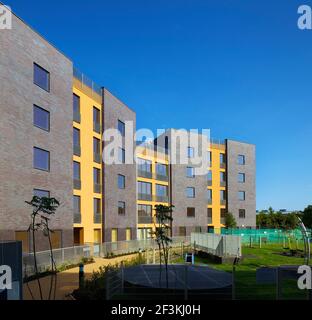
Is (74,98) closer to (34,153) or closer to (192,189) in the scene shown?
(34,153)

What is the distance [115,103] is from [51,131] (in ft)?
45.1

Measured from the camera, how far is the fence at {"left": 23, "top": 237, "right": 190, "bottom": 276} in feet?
73.7

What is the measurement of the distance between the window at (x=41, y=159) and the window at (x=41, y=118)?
157cm

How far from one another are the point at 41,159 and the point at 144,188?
23.9m

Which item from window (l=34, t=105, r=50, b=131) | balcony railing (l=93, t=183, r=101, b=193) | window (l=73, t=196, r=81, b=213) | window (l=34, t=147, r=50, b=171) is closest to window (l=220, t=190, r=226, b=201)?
A: balcony railing (l=93, t=183, r=101, b=193)

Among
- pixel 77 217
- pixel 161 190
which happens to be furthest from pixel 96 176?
pixel 161 190

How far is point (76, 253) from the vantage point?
28.0 meters

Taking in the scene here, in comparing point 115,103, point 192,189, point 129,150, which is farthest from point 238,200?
point 115,103

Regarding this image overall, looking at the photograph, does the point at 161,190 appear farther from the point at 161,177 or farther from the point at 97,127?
the point at 97,127

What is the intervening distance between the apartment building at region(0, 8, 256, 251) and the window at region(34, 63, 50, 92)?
2.6 inches

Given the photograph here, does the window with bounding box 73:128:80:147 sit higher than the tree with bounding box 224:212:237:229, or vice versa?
the window with bounding box 73:128:80:147

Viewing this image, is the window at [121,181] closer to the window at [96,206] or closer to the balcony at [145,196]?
the window at [96,206]

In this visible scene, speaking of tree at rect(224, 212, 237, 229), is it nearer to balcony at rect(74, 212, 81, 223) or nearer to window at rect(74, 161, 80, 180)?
balcony at rect(74, 212, 81, 223)

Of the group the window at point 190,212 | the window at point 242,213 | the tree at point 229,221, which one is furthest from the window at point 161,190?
the window at point 242,213
